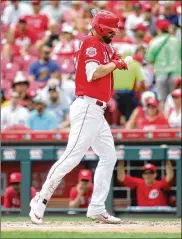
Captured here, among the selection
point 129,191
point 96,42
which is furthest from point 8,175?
point 96,42

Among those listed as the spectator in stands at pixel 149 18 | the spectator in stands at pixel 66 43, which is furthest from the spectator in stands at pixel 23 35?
the spectator in stands at pixel 149 18

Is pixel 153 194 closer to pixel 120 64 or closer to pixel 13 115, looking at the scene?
pixel 13 115

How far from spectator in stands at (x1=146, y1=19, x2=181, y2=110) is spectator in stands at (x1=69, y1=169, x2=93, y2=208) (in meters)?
2.60

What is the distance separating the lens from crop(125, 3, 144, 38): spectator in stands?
17.1m

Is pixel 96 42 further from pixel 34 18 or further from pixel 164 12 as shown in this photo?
pixel 34 18

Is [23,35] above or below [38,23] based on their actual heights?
below

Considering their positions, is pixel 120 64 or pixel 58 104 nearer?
pixel 120 64

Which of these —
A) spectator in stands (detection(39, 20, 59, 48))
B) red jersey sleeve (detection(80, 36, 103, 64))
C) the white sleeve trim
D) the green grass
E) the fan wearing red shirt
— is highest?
the fan wearing red shirt

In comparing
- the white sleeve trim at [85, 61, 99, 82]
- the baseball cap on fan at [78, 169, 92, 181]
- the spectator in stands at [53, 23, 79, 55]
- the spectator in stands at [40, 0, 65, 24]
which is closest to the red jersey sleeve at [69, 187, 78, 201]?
the baseball cap on fan at [78, 169, 92, 181]

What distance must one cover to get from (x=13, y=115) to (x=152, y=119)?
7.74 ft

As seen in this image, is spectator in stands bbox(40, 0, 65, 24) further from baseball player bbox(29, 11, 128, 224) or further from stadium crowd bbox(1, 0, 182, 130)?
baseball player bbox(29, 11, 128, 224)

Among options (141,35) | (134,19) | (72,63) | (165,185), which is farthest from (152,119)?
(134,19)

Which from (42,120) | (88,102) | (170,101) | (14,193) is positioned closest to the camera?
(88,102)

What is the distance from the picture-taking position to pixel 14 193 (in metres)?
12.8
